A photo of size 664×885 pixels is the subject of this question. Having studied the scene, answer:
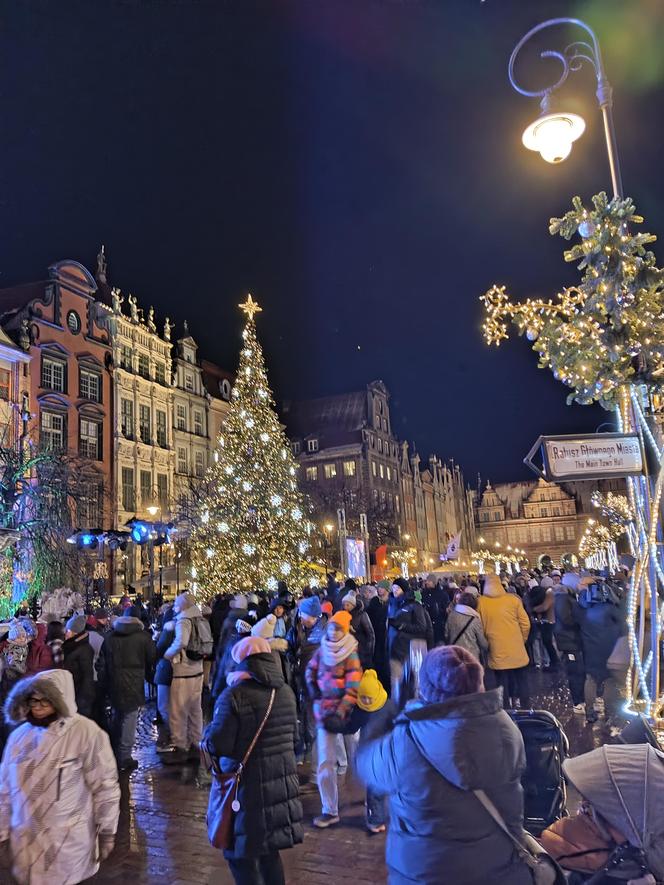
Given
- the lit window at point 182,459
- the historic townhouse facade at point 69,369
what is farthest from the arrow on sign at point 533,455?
the lit window at point 182,459

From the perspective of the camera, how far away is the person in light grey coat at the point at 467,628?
8.93m

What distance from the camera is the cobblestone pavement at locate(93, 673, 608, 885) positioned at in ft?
17.4

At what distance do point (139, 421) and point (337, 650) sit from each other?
126 feet

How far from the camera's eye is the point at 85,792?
381cm

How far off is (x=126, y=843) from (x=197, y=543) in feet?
60.6

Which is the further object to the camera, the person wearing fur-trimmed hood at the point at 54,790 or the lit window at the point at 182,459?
the lit window at the point at 182,459

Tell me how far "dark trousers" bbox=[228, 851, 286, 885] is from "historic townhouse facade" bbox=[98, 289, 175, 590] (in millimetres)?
34132

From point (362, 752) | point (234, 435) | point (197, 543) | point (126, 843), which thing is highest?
point (234, 435)

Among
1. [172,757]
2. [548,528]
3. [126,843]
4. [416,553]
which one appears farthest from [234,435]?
[548,528]

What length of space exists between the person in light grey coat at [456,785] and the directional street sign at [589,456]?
355 centimetres

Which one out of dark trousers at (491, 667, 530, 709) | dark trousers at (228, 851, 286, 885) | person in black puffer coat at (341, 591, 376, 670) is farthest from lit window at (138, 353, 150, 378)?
dark trousers at (228, 851, 286, 885)

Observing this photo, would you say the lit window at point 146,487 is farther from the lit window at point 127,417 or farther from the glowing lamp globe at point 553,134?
the glowing lamp globe at point 553,134

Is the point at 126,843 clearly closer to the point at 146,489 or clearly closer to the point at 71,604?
the point at 71,604

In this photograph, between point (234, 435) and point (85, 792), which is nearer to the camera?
point (85, 792)
